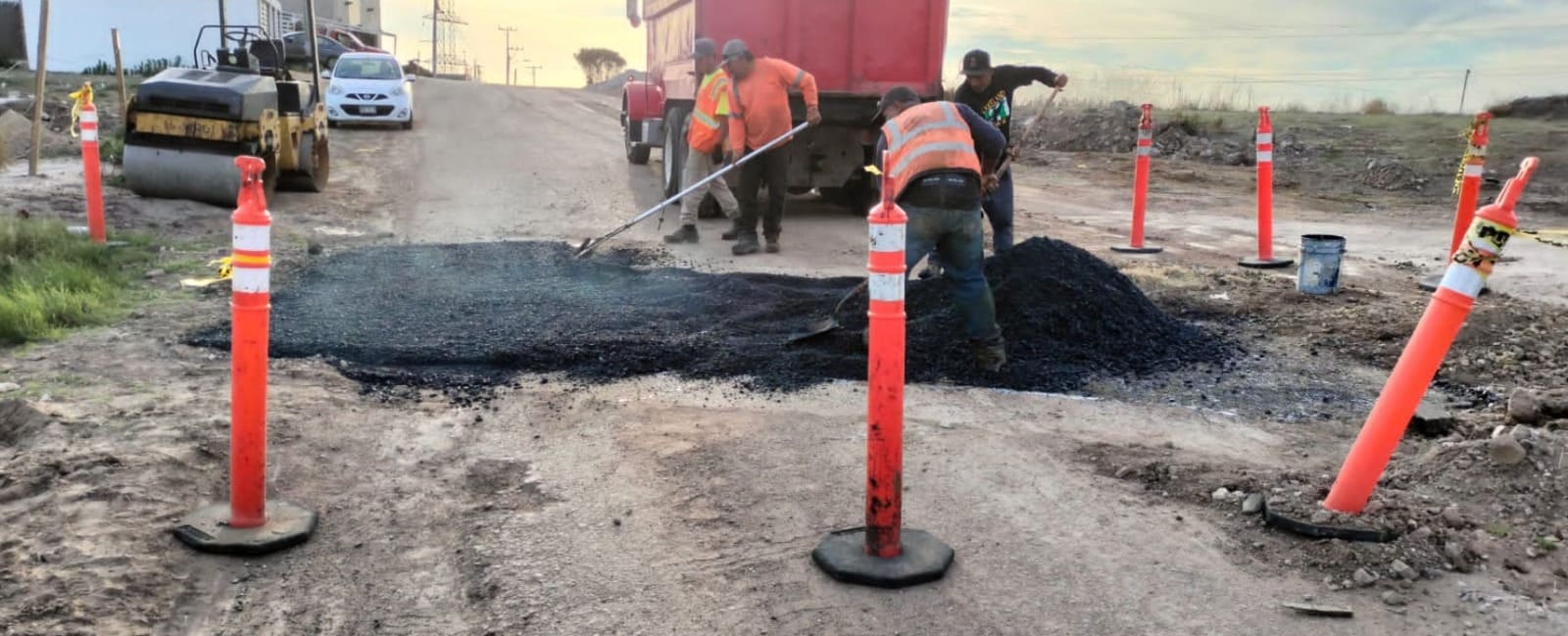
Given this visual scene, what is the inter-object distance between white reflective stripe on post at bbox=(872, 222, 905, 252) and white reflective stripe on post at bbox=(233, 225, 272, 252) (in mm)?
1879

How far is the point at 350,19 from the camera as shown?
5222 cm

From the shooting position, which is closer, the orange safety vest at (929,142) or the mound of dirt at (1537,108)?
the orange safety vest at (929,142)

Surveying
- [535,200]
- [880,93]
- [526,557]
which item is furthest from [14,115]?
[526,557]

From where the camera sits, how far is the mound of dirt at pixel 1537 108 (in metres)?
22.9

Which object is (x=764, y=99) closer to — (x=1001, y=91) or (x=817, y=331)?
(x=1001, y=91)

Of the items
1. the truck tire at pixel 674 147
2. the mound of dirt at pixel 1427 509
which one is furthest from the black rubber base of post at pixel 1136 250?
the mound of dirt at pixel 1427 509

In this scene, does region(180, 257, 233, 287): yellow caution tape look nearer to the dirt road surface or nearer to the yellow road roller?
the dirt road surface

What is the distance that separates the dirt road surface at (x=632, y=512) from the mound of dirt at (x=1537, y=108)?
70.1 ft

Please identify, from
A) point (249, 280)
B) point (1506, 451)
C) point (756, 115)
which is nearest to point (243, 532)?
point (249, 280)

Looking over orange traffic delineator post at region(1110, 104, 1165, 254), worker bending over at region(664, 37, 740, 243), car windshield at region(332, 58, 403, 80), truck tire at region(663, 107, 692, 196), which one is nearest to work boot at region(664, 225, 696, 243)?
worker bending over at region(664, 37, 740, 243)

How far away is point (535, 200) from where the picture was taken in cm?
1253

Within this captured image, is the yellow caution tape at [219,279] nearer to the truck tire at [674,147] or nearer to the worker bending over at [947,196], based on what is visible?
the worker bending over at [947,196]

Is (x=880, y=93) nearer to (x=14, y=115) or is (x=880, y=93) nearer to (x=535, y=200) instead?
(x=535, y=200)

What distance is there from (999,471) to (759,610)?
1483 millimetres
